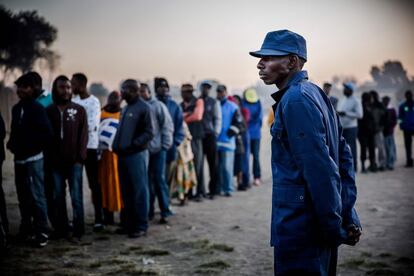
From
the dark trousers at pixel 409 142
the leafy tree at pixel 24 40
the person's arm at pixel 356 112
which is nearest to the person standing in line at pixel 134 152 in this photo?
the person's arm at pixel 356 112

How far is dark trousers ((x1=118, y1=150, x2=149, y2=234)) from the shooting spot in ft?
21.3

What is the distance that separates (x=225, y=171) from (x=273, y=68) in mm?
7466

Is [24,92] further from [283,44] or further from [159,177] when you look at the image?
[283,44]

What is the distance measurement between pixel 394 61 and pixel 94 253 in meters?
89.6

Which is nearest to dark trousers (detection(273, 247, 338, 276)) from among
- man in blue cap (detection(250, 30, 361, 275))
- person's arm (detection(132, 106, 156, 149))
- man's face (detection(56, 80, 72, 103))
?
man in blue cap (detection(250, 30, 361, 275))

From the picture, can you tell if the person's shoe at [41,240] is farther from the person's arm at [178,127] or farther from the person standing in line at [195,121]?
the person standing in line at [195,121]

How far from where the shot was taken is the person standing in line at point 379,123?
1293cm

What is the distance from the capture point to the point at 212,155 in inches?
387

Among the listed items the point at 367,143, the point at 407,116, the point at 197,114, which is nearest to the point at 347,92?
the point at 367,143

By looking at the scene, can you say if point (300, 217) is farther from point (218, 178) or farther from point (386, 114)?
point (386, 114)

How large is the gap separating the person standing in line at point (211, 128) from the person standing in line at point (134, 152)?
10.1 feet

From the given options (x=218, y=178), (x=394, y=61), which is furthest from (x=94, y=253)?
(x=394, y=61)

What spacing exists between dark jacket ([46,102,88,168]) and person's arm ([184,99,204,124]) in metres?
3.33

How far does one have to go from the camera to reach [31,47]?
2955 cm
